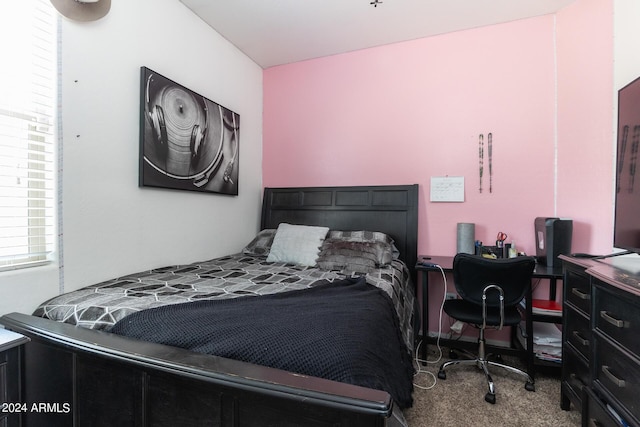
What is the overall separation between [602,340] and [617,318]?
0.16 metres

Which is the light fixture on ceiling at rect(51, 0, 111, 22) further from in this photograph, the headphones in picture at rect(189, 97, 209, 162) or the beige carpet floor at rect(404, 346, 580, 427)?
the beige carpet floor at rect(404, 346, 580, 427)

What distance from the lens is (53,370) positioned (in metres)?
1.14

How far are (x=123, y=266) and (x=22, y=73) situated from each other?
44.5 inches

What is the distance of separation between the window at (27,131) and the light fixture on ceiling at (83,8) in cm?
5

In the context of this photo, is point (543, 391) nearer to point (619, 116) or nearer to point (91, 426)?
point (619, 116)

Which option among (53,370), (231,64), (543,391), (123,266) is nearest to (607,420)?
(543,391)

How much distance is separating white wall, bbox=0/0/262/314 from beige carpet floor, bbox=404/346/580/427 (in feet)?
6.51

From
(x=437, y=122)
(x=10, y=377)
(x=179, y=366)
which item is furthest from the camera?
(x=437, y=122)

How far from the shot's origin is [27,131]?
4.67 feet

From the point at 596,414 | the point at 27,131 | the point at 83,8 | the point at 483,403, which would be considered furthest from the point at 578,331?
the point at 83,8

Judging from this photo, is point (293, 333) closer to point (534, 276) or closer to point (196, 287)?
point (196, 287)

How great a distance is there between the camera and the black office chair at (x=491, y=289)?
1767mm

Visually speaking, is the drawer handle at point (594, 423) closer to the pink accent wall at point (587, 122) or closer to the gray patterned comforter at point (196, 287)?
the gray patterned comforter at point (196, 287)

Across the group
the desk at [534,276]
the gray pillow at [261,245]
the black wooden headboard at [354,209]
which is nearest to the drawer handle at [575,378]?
the desk at [534,276]
